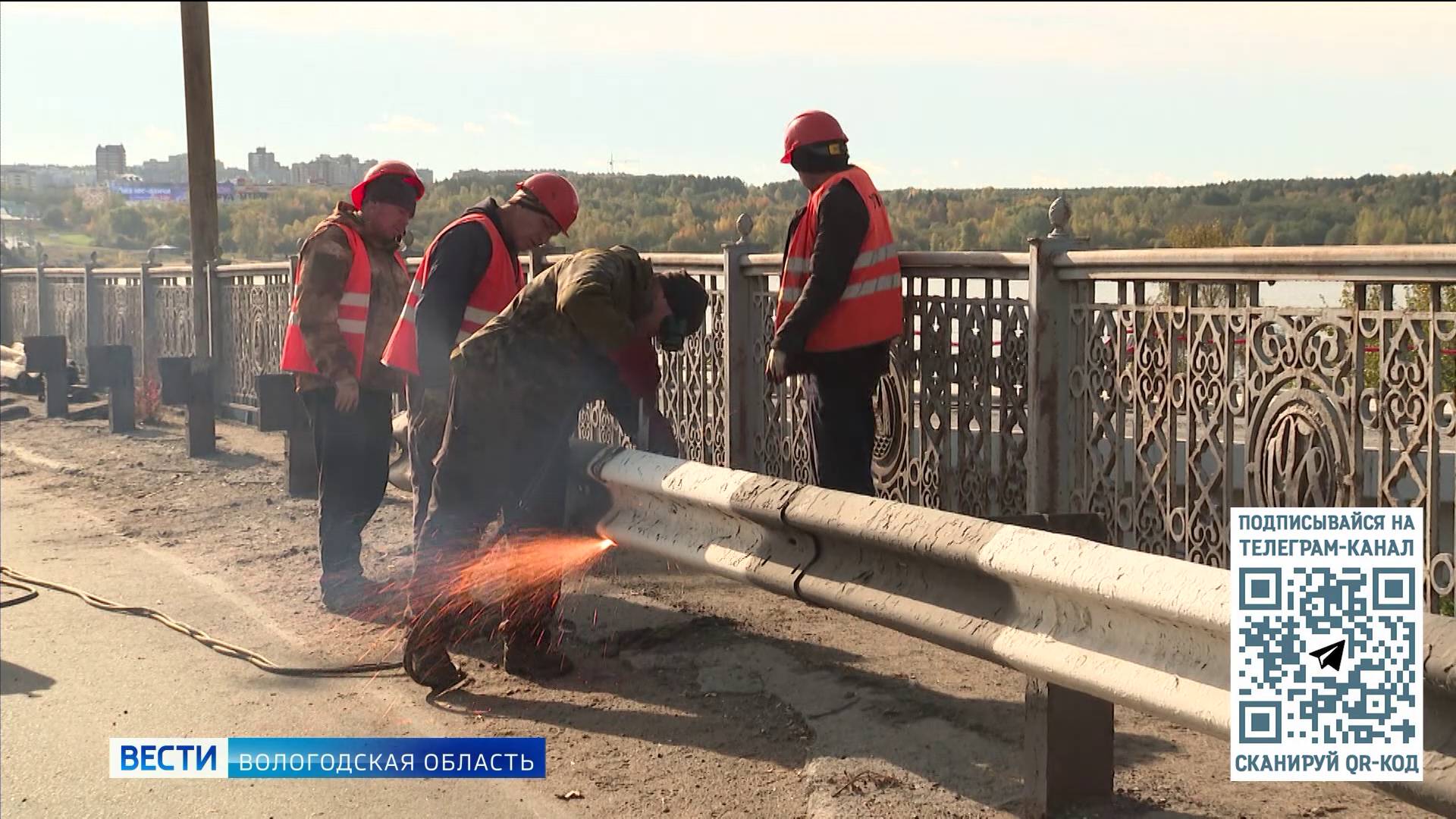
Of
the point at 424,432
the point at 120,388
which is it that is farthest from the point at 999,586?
the point at 120,388

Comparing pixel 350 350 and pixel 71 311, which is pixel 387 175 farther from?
pixel 71 311

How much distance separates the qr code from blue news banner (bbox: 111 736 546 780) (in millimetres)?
2471

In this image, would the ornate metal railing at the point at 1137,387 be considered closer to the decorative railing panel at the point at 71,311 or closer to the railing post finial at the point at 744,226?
the railing post finial at the point at 744,226

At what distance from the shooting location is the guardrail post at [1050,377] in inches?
263

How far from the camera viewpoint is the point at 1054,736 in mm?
4301

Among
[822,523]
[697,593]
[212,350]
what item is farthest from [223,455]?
[822,523]

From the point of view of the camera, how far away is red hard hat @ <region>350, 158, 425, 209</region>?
7840mm

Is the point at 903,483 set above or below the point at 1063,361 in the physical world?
below

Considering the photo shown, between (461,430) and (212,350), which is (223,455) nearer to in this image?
(212,350)

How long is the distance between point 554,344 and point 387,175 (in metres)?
2.21

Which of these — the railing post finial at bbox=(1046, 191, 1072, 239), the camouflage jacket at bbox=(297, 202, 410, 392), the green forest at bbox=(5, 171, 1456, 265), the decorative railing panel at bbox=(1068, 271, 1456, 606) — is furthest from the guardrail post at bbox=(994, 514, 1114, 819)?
the green forest at bbox=(5, 171, 1456, 265)

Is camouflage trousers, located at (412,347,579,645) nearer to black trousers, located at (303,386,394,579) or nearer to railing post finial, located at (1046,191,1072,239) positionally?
black trousers, located at (303,386,394,579)

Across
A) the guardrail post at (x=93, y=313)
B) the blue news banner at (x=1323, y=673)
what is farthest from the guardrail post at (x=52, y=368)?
the blue news banner at (x=1323, y=673)

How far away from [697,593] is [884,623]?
3.14 metres
